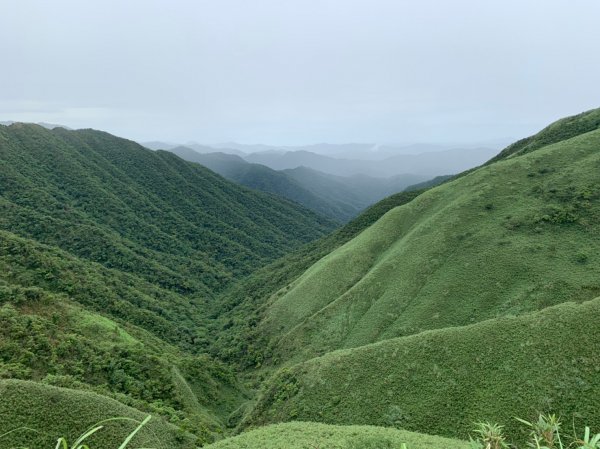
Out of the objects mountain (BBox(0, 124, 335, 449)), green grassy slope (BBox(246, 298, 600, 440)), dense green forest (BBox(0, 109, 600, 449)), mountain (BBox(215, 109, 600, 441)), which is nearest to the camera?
green grassy slope (BBox(246, 298, 600, 440))

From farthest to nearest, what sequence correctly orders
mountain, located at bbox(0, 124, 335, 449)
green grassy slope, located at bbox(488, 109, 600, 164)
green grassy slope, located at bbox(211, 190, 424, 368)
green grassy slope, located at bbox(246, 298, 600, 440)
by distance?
green grassy slope, located at bbox(488, 109, 600, 164)
green grassy slope, located at bbox(211, 190, 424, 368)
mountain, located at bbox(0, 124, 335, 449)
green grassy slope, located at bbox(246, 298, 600, 440)

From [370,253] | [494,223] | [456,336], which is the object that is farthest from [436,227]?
[456,336]

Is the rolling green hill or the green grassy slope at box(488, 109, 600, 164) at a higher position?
the green grassy slope at box(488, 109, 600, 164)

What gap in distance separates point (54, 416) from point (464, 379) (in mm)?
35542

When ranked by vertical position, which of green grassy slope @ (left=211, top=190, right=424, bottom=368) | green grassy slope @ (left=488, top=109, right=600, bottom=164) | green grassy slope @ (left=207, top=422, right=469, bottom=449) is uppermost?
green grassy slope @ (left=488, top=109, right=600, bottom=164)

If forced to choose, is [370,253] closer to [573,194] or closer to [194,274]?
[573,194]

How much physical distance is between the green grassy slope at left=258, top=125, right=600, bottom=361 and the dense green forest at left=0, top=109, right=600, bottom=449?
34 centimetres

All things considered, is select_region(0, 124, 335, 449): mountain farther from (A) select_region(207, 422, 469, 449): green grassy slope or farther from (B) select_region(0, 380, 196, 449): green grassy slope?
(A) select_region(207, 422, 469, 449): green grassy slope

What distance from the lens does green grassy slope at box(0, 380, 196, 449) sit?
28984 millimetres

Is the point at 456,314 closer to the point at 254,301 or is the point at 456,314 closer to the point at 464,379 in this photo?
the point at 464,379

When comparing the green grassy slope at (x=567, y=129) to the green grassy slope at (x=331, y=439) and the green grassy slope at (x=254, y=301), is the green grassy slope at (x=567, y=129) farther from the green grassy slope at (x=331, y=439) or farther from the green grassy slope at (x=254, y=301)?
the green grassy slope at (x=331, y=439)

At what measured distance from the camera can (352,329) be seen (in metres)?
64.9

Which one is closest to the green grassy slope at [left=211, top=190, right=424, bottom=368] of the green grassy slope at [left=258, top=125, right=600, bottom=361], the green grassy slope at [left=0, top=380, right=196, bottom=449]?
the green grassy slope at [left=258, top=125, right=600, bottom=361]

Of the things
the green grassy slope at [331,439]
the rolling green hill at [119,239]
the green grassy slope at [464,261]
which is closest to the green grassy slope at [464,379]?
the green grassy slope at [331,439]
